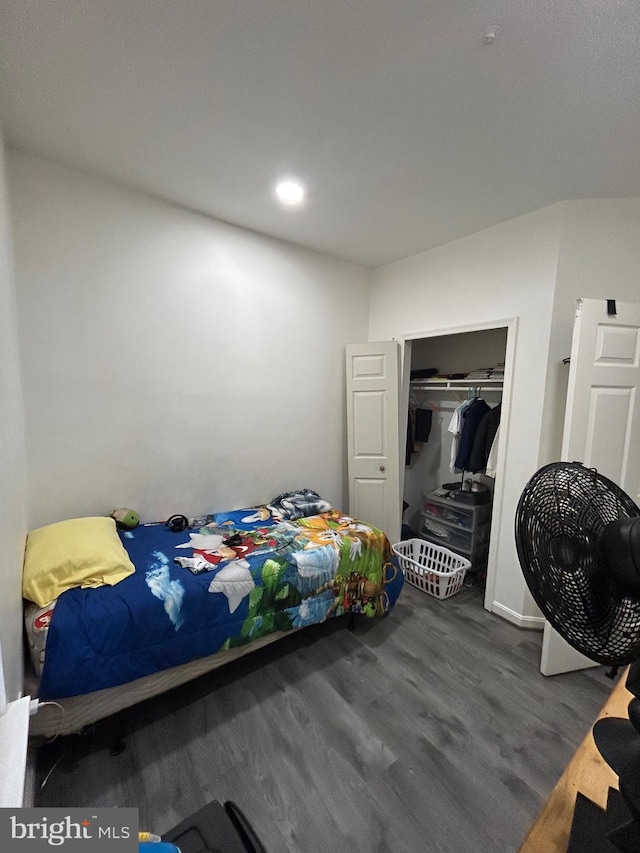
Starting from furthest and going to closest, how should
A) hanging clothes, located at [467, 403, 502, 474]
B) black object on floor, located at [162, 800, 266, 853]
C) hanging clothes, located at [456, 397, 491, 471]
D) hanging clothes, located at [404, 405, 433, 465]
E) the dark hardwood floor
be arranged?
hanging clothes, located at [404, 405, 433, 465], hanging clothes, located at [456, 397, 491, 471], hanging clothes, located at [467, 403, 502, 474], the dark hardwood floor, black object on floor, located at [162, 800, 266, 853]

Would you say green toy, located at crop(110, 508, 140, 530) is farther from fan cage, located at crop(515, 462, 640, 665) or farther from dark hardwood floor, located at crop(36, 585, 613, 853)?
fan cage, located at crop(515, 462, 640, 665)

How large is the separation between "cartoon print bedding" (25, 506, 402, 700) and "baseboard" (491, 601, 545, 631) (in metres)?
0.78

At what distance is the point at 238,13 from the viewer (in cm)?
111

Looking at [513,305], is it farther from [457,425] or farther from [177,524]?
[177,524]

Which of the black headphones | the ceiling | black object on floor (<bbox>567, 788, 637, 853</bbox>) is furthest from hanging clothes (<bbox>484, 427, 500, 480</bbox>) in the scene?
the black headphones

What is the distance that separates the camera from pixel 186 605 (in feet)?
5.12

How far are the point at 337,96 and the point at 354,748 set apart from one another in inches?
109

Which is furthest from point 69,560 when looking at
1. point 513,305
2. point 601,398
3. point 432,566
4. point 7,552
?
point 513,305

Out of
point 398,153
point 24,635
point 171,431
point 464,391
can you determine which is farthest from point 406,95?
point 24,635

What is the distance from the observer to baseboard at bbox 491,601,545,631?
2279mm

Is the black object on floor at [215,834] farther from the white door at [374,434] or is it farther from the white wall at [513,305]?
the white door at [374,434]

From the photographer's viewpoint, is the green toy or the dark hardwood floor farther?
the green toy

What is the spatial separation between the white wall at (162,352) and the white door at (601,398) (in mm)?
1890

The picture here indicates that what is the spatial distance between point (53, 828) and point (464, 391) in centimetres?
350
